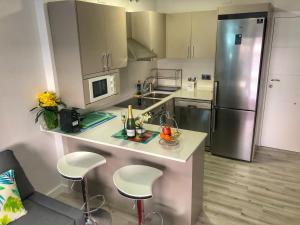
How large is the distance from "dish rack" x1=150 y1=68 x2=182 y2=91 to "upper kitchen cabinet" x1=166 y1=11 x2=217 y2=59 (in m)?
0.51

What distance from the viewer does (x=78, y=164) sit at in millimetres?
2328

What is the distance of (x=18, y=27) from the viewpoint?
2303 millimetres

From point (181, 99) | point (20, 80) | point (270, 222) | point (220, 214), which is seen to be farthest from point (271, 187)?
point (20, 80)

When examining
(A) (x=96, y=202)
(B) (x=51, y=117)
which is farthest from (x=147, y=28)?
(A) (x=96, y=202)

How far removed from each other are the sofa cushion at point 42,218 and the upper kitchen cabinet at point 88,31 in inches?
52.3

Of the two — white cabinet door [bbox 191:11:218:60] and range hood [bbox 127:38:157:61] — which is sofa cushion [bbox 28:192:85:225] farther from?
white cabinet door [bbox 191:11:218:60]

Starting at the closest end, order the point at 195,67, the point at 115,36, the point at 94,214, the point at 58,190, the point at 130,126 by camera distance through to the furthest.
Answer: the point at 130,126, the point at 94,214, the point at 115,36, the point at 58,190, the point at 195,67

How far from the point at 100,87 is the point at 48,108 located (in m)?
0.60

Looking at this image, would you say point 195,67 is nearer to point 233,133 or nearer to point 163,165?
point 233,133

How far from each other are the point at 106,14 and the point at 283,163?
10.8 feet

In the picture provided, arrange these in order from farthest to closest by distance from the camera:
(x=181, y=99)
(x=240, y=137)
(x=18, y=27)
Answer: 1. (x=181, y=99)
2. (x=240, y=137)
3. (x=18, y=27)

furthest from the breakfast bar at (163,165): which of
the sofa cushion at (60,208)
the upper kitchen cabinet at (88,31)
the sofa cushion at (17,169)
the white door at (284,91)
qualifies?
the white door at (284,91)

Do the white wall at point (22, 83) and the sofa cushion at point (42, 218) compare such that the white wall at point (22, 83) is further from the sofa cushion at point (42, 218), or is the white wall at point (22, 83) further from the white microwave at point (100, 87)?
the sofa cushion at point (42, 218)

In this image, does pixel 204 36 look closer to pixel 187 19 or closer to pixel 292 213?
pixel 187 19
